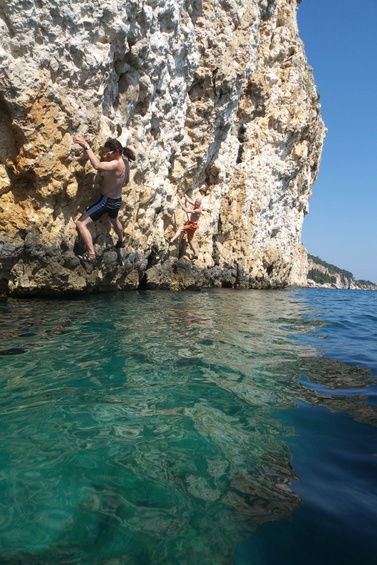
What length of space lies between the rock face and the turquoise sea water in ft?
12.4

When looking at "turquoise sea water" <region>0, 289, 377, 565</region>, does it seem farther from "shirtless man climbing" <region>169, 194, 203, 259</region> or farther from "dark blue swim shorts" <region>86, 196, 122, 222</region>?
"shirtless man climbing" <region>169, 194, 203, 259</region>

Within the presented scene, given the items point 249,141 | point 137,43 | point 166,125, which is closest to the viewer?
point 137,43

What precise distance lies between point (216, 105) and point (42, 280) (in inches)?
392

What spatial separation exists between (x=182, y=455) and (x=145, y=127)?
30.4ft

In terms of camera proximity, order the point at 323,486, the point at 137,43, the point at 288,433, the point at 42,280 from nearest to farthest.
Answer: the point at 323,486 < the point at 288,433 < the point at 42,280 < the point at 137,43

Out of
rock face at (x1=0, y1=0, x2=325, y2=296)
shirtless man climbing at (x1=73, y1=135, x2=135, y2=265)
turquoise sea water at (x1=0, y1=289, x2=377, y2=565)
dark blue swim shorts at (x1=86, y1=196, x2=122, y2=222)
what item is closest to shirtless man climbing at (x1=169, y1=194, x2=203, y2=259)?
rock face at (x1=0, y1=0, x2=325, y2=296)

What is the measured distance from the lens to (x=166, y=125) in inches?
436

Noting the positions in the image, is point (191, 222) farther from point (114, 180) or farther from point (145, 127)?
point (114, 180)

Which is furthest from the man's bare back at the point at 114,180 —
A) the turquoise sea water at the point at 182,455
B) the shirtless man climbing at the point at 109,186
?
the turquoise sea water at the point at 182,455

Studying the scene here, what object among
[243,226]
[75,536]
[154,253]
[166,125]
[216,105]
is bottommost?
[75,536]

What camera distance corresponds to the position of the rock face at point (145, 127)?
6.78 m

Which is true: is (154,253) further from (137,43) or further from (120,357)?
(120,357)

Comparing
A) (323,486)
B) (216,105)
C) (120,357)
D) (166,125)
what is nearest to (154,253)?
(166,125)

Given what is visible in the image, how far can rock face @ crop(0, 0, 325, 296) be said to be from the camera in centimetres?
678
